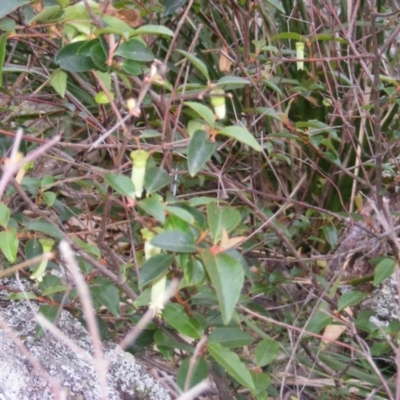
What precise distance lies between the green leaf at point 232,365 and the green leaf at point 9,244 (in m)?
0.28

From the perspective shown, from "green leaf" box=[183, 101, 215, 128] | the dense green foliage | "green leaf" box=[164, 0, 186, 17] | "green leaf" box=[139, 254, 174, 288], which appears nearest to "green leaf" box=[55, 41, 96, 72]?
the dense green foliage

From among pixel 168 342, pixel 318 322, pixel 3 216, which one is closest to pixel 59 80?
pixel 3 216

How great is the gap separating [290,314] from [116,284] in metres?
0.58

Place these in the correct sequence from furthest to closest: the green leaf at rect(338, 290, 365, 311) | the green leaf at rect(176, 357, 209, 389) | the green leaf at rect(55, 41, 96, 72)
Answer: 1. the green leaf at rect(338, 290, 365, 311)
2. the green leaf at rect(176, 357, 209, 389)
3. the green leaf at rect(55, 41, 96, 72)

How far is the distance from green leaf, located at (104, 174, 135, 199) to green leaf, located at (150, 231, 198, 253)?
2.3 inches

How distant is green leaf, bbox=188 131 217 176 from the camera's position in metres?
0.69

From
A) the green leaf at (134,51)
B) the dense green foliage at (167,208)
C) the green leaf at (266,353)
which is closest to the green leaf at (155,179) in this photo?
the dense green foliage at (167,208)

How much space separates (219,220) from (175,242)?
64 millimetres

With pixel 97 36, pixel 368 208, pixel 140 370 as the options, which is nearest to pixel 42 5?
pixel 97 36

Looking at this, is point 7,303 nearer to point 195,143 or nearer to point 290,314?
point 195,143

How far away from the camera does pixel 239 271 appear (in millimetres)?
622

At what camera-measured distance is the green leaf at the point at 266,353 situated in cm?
93

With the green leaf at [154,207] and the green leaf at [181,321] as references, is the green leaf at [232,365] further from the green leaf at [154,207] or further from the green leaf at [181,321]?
the green leaf at [154,207]

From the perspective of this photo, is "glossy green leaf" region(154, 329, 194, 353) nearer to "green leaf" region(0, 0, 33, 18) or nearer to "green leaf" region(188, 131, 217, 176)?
"green leaf" region(188, 131, 217, 176)
